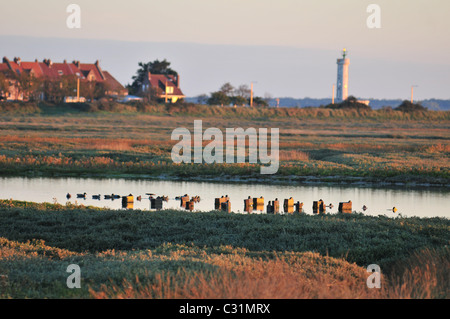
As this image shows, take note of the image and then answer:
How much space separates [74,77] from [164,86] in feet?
59.2

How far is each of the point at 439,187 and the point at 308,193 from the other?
842 cm

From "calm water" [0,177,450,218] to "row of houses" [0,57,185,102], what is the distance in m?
66.8

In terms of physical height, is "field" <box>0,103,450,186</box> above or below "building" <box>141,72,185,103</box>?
below

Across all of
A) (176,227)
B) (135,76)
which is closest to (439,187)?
(176,227)

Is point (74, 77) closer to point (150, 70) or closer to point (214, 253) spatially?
point (150, 70)

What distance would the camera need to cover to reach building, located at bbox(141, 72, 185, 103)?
115812 millimetres

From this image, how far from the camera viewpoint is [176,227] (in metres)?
18.5

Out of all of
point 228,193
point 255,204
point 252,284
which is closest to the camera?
point 252,284

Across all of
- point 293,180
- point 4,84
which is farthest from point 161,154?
point 4,84

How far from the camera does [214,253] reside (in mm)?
14586

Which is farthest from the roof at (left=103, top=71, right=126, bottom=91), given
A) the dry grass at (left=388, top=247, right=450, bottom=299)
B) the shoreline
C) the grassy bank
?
the dry grass at (left=388, top=247, right=450, bottom=299)

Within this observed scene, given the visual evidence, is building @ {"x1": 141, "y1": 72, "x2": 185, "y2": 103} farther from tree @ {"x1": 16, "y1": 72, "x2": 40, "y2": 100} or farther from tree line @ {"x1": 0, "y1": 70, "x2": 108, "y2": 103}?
tree @ {"x1": 16, "y1": 72, "x2": 40, "y2": 100}

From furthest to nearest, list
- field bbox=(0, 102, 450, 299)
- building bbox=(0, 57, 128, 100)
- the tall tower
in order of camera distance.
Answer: the tall tower
building bbox=(0, 57, 128, 100)
field bbox=(0, 102, 450, 299)

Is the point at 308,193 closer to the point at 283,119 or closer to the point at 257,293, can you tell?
the point at 257,293
